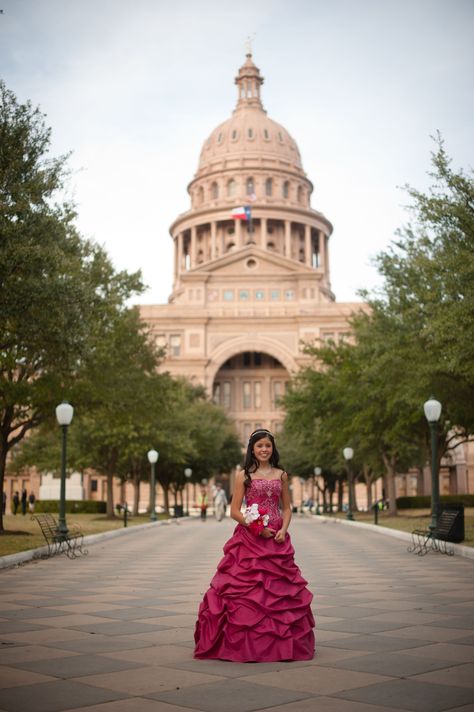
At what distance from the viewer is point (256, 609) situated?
24.0 feet

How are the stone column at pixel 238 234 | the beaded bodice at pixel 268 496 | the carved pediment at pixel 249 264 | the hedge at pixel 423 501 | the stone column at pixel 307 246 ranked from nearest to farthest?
the beaded bodice at pixel 268 496
the hedge at pixel 423 501
the carved pediment at pixel 249 264
the stone column at pixel 238 234
the stone column at pixel 307 246

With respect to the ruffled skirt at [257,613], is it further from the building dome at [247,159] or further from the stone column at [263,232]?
the building dome at [247,159]

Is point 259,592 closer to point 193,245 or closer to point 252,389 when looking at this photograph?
point 252,389

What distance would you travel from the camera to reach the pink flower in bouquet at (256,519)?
7.75 m

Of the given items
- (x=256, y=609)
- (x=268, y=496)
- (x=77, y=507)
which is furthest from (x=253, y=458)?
(x=77, y=507)

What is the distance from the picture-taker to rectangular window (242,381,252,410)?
106m

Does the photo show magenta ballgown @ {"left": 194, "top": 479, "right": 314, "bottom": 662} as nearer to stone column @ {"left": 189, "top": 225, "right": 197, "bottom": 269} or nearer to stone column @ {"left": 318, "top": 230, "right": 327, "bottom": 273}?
stone column @ {"left": 189, "top": 225, "right": 197, "bottom": 269}

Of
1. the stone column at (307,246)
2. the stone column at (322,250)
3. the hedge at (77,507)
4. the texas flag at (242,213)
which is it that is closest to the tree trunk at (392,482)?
the hedge at (77,507)

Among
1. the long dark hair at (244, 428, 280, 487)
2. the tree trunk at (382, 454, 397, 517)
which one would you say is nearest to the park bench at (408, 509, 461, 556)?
the long dark hair at (244, 428, 280, 487)

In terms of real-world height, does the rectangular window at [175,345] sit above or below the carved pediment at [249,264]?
below

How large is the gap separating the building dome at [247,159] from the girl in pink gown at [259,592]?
384 ft

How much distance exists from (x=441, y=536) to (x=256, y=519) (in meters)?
14.4

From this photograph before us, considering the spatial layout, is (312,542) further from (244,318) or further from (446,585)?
(244,318)

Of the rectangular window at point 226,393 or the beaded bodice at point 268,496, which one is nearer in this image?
the beaded bodice at point 268,496
